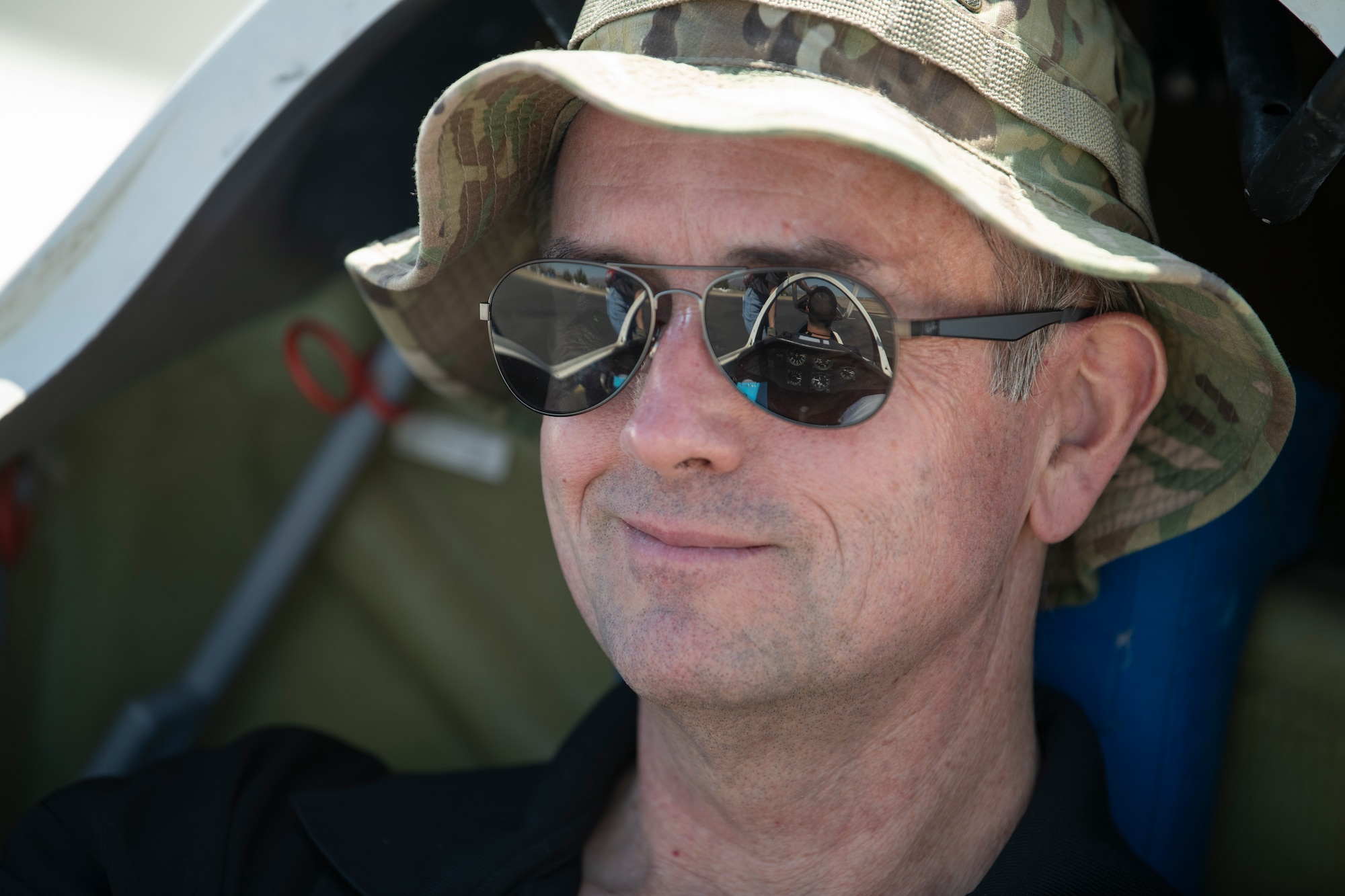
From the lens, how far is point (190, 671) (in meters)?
2.51

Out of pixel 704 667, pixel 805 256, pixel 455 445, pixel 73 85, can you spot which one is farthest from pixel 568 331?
pixel 73 85

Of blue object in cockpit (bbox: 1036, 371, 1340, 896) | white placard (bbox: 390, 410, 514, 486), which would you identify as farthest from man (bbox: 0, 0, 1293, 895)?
white placard (bbox: 390, 410, 514, 486)

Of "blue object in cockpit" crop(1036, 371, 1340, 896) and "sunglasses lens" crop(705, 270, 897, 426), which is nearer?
"sunglasses lens" crop(705, 270, 897, 426)

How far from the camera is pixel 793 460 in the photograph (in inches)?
49.8

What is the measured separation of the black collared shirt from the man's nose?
0.64m

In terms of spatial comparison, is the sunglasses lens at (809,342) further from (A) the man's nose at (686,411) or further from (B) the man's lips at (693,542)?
(B) the man's lips at (693,542)

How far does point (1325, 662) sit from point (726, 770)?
0.94m

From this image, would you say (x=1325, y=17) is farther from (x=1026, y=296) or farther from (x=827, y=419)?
(x=827, y=419)

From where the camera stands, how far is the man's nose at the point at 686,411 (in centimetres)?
125

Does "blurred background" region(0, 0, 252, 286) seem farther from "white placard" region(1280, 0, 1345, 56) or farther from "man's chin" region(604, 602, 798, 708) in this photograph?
"white placard" region(1280, 0, 1345, 56)

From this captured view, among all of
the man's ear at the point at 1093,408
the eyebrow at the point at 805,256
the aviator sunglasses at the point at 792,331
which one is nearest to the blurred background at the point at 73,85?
the aviator sunglasses at the point at 792,331

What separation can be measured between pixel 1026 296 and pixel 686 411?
0.44 metres

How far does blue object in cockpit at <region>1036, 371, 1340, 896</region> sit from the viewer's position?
1.67 metres

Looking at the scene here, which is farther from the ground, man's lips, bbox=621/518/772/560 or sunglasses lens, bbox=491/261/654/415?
sunglasses lens, bbox=491/261/654/415
